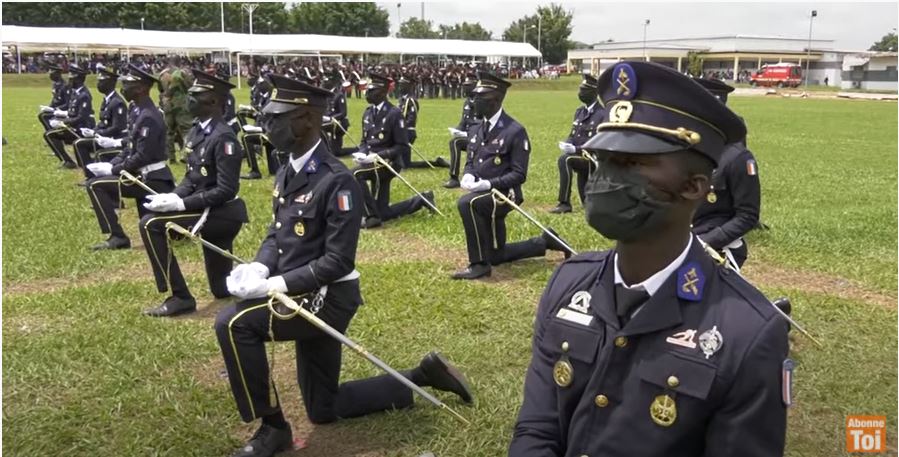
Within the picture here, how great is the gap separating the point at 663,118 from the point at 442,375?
300 cm

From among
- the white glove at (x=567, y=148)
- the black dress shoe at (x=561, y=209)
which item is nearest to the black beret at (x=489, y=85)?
the white glove at (x=567, y=148)

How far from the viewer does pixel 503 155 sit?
8219mm

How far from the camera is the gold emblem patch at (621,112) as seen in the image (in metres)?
2.10

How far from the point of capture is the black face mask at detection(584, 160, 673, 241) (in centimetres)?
204

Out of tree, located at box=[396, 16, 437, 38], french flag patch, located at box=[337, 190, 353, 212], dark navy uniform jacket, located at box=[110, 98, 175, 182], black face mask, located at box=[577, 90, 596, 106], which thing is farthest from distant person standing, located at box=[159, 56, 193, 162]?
tree, located at box=[396, 16, 437, 38]

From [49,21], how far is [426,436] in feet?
265

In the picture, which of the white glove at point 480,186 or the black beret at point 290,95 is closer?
the black beret at point 290,95

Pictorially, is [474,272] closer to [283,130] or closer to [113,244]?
[283,130]

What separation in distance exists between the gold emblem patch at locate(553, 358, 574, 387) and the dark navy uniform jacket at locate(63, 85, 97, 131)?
14.9 meters

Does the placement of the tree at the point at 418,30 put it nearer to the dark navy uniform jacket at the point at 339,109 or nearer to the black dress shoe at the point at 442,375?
the dark navy uniform jacket at the point at 339,109

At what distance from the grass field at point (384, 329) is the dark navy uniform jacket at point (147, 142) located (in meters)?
1.08

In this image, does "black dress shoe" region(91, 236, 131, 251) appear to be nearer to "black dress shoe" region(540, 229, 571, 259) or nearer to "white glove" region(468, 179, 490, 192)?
"white glove" region(468, 179, 490, 192)

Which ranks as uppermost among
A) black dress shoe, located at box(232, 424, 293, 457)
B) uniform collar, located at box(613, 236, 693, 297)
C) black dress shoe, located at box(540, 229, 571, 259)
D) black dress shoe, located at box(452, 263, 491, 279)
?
uniform collar, located at box(613, 236, 693, 297)

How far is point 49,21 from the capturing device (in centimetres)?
7175
